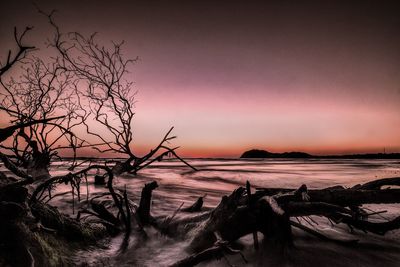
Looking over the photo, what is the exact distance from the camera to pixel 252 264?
111 inches

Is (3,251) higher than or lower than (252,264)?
higher

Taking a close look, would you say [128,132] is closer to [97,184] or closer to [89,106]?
[89,106]

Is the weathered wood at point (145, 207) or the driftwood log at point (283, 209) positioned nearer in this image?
the driftwood log at point (283, 209)

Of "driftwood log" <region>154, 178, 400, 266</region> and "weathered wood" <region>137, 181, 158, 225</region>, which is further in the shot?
"weathered wood" <region>137, 181, 158, 225</region>

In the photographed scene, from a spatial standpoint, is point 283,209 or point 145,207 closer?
point 283,209

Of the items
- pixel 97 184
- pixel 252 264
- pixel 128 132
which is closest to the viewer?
pixel 252 264

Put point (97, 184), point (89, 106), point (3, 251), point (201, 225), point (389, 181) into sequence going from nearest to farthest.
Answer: point (3, 251) < point (389, 181) < point (201, 225) < point (89, 106) < point (97, 184)

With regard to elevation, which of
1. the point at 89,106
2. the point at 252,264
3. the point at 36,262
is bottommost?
the point at 252,264

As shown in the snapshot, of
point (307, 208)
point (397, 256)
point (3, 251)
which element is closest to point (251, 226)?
point (307, 208)

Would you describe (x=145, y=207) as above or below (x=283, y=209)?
below

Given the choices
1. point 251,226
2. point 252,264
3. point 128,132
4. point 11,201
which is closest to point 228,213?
point 251,226

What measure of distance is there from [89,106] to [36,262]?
4.94 meters

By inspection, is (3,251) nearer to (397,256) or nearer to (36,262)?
(36,262)

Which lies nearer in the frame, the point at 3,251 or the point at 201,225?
the point at 3,251
